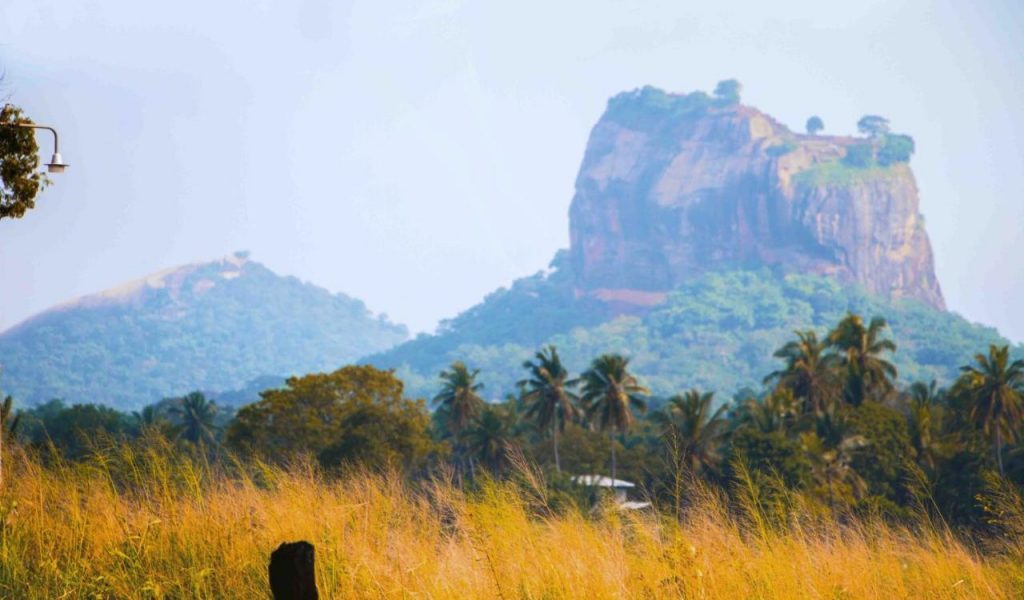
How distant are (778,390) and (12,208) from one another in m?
60.8

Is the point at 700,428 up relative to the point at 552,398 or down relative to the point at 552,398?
down

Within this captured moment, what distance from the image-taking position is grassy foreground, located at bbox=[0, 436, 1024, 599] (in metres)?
7.26

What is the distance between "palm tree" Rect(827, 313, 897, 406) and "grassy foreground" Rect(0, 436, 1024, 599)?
2590 inches

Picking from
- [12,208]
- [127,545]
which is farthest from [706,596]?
[12,208]

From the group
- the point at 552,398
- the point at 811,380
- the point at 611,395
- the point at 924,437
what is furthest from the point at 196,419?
the point at 924,437

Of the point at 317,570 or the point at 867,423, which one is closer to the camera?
the point at 317,570

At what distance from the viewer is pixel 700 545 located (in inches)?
301

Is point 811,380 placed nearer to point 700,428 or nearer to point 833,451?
point 833,451

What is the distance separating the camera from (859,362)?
242ft

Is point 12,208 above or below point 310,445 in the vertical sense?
above

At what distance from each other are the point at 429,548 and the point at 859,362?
6892 cm

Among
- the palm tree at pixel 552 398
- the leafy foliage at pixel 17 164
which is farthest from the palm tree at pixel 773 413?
the leafy foliage at pixel 17 164

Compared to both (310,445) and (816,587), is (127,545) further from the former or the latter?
(310,445)

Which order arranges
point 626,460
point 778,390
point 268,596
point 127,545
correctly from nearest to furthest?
point 268,596 < point 127,545 < point 778,390 < point 626,460
